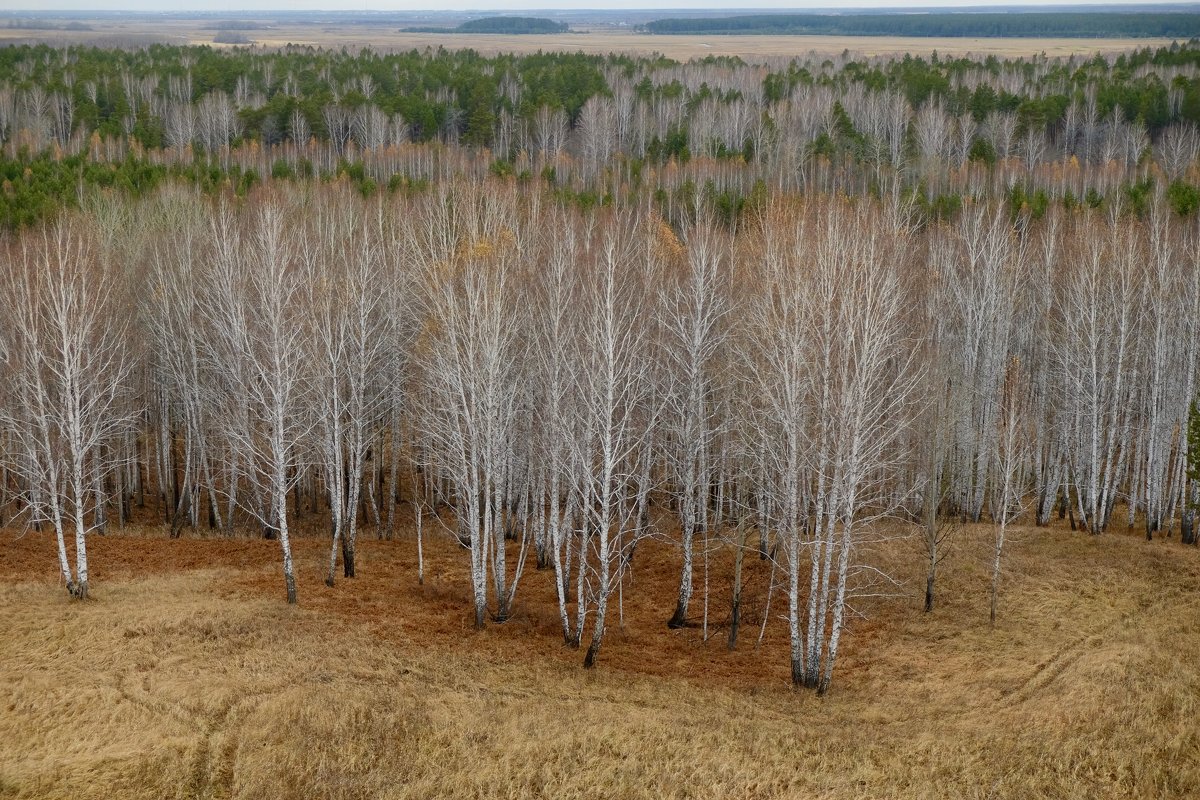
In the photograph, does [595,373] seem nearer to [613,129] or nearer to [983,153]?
[983,153]

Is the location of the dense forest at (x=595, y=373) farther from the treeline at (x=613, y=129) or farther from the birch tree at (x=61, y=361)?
the treeline at (x=613, y=129)

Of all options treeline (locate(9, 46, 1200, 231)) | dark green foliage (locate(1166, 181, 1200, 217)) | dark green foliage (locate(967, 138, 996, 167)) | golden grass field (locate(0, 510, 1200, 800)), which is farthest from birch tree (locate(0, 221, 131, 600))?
dark green foliage (locate(967, 138, 996, 167))

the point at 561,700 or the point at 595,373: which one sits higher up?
the point at 595,373

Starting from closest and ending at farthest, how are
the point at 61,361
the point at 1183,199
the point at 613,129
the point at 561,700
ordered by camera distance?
1. the point at 561,700
2. the point at 61,361
3. the point at 1183,199
4. the point at 613,129

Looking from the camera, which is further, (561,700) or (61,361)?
(61,361)

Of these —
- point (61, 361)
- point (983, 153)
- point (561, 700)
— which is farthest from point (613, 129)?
point (561, 700)

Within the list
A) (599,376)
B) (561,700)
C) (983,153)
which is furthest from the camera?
(983,153)
